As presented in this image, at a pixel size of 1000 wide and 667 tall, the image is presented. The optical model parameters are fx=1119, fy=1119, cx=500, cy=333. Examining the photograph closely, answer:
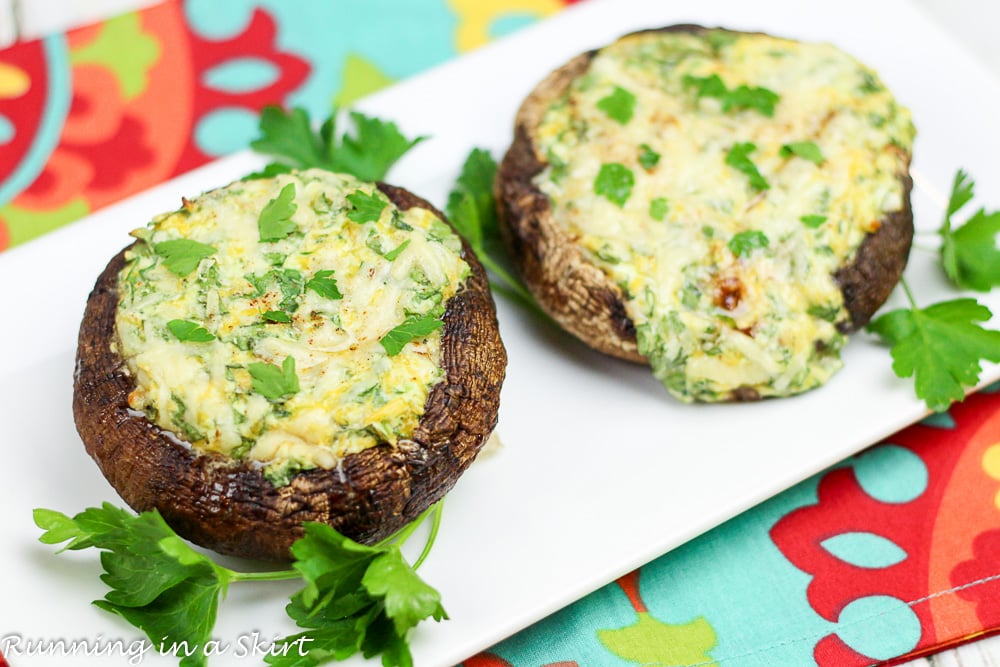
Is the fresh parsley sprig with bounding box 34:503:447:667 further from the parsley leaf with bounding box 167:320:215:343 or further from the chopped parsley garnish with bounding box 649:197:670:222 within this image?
the chopped parsley garnish with bounding box 649:197:670:222

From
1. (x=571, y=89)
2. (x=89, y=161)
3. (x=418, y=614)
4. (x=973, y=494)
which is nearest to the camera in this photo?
(x=418, y=614)

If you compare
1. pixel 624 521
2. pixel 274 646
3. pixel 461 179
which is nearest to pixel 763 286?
pixel 624 521

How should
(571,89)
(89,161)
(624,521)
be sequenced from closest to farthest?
(624,521), (571,89), (89,161)

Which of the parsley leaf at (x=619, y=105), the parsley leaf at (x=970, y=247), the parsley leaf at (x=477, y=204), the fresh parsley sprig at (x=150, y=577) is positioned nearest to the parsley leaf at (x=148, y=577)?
the fresh parsley sprig at (x=150, y=577)

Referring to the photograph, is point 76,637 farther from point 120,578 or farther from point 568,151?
point 568,151

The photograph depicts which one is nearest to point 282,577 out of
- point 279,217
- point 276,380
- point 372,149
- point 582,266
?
point 276,380
